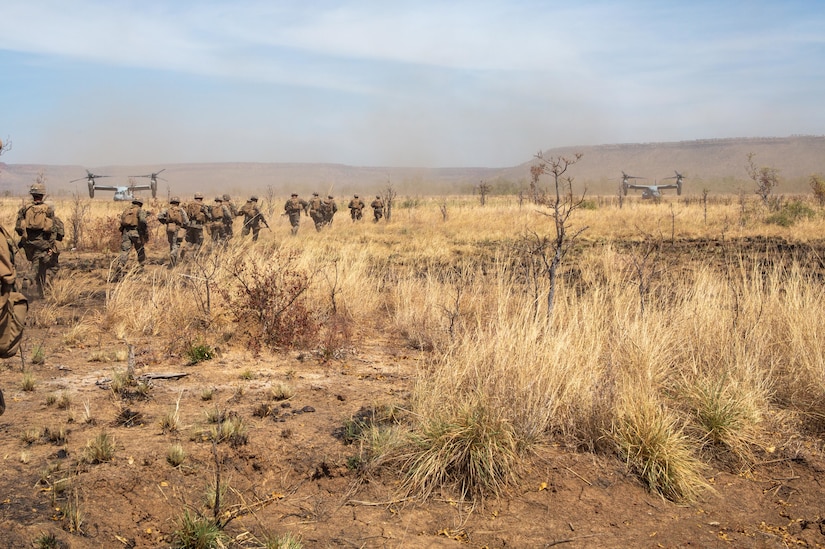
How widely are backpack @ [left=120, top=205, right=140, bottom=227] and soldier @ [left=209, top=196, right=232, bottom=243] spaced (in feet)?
11.4

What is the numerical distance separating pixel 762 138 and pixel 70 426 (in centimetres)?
15450

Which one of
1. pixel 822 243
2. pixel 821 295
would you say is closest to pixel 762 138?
pixel 822 243

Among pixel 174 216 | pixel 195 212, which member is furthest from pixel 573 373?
pixel 195 212

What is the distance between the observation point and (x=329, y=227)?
23.2m

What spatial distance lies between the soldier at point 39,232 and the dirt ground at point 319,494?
17.8 ft

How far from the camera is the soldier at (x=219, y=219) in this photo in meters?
16.9

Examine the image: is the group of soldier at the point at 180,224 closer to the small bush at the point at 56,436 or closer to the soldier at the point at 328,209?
the soldier at the point at 328,209

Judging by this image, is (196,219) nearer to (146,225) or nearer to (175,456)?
(146,225)

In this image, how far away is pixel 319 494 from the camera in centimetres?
421

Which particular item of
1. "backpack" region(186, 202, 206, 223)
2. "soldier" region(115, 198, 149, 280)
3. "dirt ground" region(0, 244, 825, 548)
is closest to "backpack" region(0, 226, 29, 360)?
"dirt ground" region(0, 244, 825, 548)

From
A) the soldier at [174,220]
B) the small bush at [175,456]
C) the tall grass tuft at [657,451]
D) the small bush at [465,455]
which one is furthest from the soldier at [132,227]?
the tall grass tuft at [657,451]

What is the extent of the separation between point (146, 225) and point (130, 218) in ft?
1.27

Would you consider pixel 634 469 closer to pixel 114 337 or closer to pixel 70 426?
pixel 70 426

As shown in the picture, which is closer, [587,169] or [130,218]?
[130,218]
